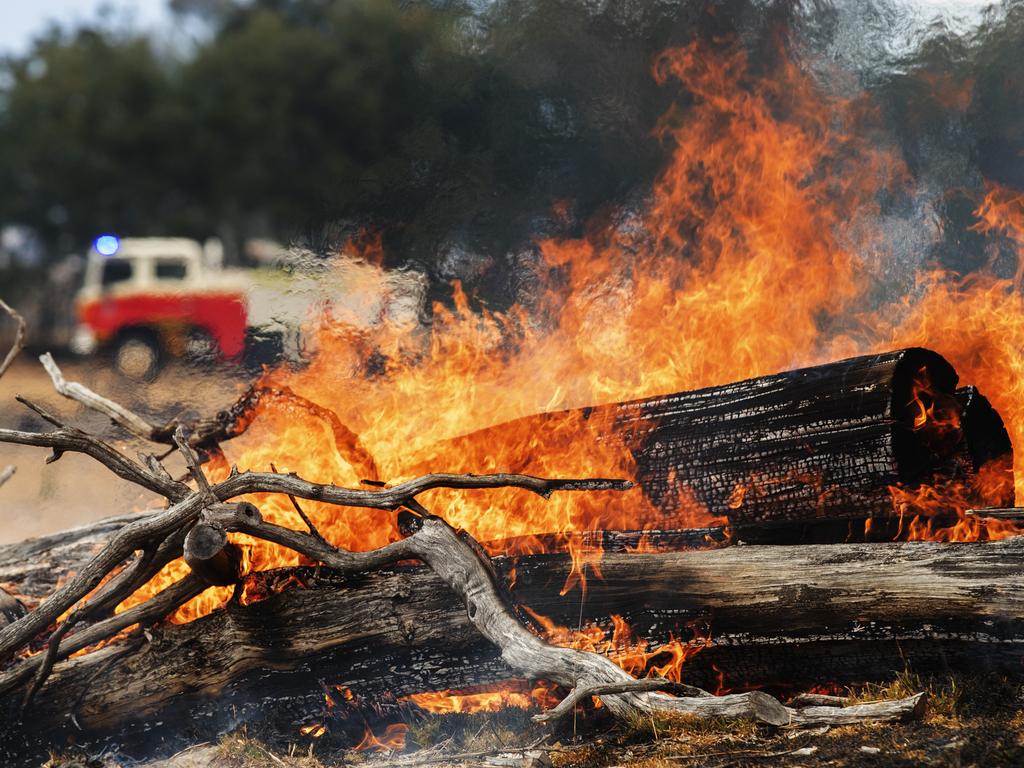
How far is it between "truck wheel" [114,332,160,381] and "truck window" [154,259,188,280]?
124 centimetres

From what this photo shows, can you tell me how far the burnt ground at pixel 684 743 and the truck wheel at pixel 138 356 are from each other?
6.08 metres

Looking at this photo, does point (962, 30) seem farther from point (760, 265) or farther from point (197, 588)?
point (197, 588)

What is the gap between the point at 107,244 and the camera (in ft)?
44.0

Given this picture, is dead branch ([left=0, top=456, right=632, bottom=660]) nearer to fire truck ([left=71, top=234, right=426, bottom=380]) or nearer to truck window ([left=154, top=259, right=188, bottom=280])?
fire truck ([left=71, top=234, right=426, bottom=380])

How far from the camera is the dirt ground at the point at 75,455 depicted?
9.07 meters

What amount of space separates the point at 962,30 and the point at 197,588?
7.59 m

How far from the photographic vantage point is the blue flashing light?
43.1 feet

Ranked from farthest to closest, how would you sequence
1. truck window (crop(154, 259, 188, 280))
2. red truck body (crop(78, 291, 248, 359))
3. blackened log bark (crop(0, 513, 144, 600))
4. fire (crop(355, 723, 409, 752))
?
truck window (crop(154, 259, 188, 280)), red truck body (crop(78, 291, 248, 359)), blackened log bark (crop(0, 513, 144, 600)), fire (crop(355, 723, 409, 752))

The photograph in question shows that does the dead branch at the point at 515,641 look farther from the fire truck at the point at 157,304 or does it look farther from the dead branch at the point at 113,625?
the fire truck at the point at 157,304

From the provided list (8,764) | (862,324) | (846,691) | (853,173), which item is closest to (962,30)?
(853,173)

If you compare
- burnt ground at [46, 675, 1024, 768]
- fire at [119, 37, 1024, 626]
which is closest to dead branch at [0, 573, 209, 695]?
burnt ground at [46, 675, 1024, 768]

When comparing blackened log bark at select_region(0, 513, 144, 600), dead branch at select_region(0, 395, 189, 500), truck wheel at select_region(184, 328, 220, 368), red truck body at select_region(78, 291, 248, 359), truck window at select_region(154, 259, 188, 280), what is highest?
truck window at select_region(154, 259, 188, 280)

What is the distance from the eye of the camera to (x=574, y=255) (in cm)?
866

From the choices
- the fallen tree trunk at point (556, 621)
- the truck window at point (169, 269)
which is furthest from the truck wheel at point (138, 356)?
the fallen tree trunk at point (556, 621)
